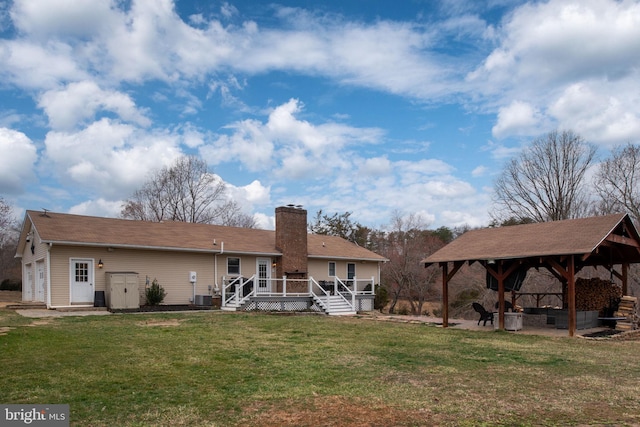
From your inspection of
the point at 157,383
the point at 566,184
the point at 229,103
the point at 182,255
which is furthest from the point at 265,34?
the point at 566,184

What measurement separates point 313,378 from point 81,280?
15.2 m

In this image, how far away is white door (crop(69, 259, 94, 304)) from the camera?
64.0 feet

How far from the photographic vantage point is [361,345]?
38.0 ft

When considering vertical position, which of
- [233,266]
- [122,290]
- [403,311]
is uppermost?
[233,266]

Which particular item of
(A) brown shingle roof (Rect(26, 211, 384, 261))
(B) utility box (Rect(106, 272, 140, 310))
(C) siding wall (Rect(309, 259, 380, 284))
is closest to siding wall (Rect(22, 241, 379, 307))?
(A) brown shingle roof (Rect(26, 211, 384, 261))

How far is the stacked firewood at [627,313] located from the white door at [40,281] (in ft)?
68.0

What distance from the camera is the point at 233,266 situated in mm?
24375

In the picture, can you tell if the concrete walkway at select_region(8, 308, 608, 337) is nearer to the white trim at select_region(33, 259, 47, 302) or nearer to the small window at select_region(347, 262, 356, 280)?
the white trim at select_region(33, 259, 47, 302)

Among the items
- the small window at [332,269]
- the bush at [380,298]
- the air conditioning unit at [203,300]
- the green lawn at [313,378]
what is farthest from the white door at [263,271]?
the green lawn at [313,378]

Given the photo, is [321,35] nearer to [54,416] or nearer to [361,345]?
[361,345]

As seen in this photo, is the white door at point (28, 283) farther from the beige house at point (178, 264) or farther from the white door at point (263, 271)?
the white door at point (263, 271)

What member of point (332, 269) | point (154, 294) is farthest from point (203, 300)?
point (332, 269)

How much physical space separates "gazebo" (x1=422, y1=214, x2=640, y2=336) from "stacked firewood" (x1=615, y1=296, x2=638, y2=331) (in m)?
1.26

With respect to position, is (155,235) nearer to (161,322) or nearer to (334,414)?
(161,322)
